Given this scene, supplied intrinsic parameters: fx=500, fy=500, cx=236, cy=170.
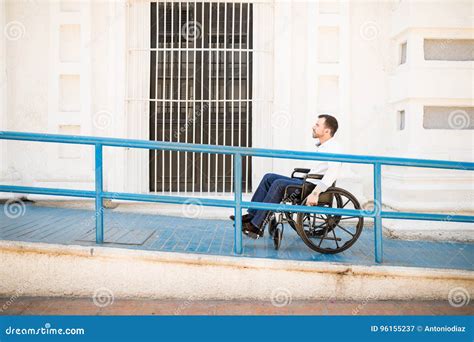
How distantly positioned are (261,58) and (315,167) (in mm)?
2812

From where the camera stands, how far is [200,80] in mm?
7629

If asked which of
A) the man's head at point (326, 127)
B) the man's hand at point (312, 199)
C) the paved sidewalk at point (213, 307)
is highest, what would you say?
the man's head at point (326, 127)

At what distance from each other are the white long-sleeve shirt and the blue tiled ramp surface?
737 mm

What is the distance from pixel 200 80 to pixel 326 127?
112 inches

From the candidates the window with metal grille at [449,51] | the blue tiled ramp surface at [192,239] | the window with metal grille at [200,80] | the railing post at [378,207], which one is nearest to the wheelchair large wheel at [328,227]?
the blue tiled ramp surface at [192,239]

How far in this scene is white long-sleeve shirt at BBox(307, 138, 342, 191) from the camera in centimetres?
504

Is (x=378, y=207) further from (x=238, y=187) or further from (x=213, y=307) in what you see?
(x=213, y=307)

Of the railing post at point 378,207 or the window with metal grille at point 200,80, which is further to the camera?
the window with metal grille at point 200,80

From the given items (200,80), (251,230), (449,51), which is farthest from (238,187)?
(449,51)

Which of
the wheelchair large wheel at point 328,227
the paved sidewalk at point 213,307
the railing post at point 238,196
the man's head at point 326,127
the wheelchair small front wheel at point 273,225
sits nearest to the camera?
the paved sidewalk at point 213,307

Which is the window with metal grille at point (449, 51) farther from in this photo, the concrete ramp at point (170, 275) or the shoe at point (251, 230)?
the shoe at point (251, 230)

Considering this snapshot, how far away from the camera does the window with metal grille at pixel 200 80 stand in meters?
7.55

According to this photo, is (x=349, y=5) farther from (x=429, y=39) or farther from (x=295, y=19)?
(x=429, y=39)

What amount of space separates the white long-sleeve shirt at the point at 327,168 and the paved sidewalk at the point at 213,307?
1.16 m
